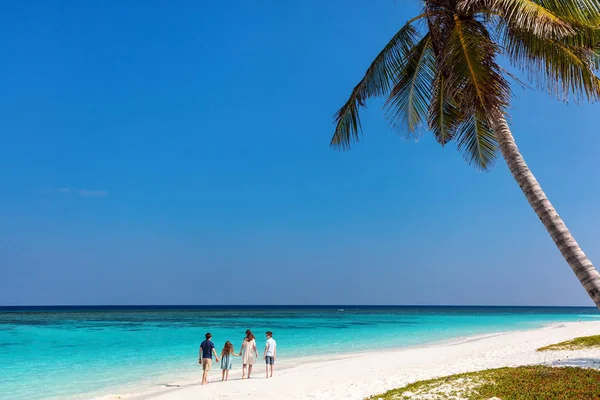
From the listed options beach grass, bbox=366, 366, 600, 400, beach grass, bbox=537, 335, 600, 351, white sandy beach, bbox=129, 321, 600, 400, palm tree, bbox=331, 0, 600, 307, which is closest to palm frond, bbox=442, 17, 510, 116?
palm tree, bbox=331, 0, 600, 307

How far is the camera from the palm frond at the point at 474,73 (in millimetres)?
6832

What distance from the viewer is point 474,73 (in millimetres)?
6844

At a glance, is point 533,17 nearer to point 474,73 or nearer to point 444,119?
point 474,73

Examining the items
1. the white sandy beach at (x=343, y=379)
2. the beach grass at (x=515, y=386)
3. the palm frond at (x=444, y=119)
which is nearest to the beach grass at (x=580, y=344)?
the white sandy beach at (x=343, y=379)

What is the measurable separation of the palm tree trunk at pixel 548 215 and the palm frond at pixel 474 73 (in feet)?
1.15

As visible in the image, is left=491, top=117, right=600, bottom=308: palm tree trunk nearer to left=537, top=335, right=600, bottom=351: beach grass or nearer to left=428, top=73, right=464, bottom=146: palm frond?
left=428, top=73, right=464, bottom=146: palm frond

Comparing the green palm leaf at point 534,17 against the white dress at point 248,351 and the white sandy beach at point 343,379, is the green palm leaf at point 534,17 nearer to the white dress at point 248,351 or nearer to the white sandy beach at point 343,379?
the white sandy beach at point 343,379

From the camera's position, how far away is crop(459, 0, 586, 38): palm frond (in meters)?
5.97

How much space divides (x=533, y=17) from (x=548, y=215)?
2687mm

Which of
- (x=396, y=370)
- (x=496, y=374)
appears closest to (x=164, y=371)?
(x=396, y=370)

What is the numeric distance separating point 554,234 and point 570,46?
3022 mm

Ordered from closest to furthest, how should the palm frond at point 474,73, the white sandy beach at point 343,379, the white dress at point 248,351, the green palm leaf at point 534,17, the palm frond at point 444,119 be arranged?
1. the green palm leaf at point 534,17
2. the palm frond at point 474,73
3. the palm frond at point 444,119
4. the white sandy beach at point 343,379
5. the white dress at point 248,351

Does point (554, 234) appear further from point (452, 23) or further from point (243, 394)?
point (243, 394)

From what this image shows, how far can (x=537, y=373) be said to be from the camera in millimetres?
8750
